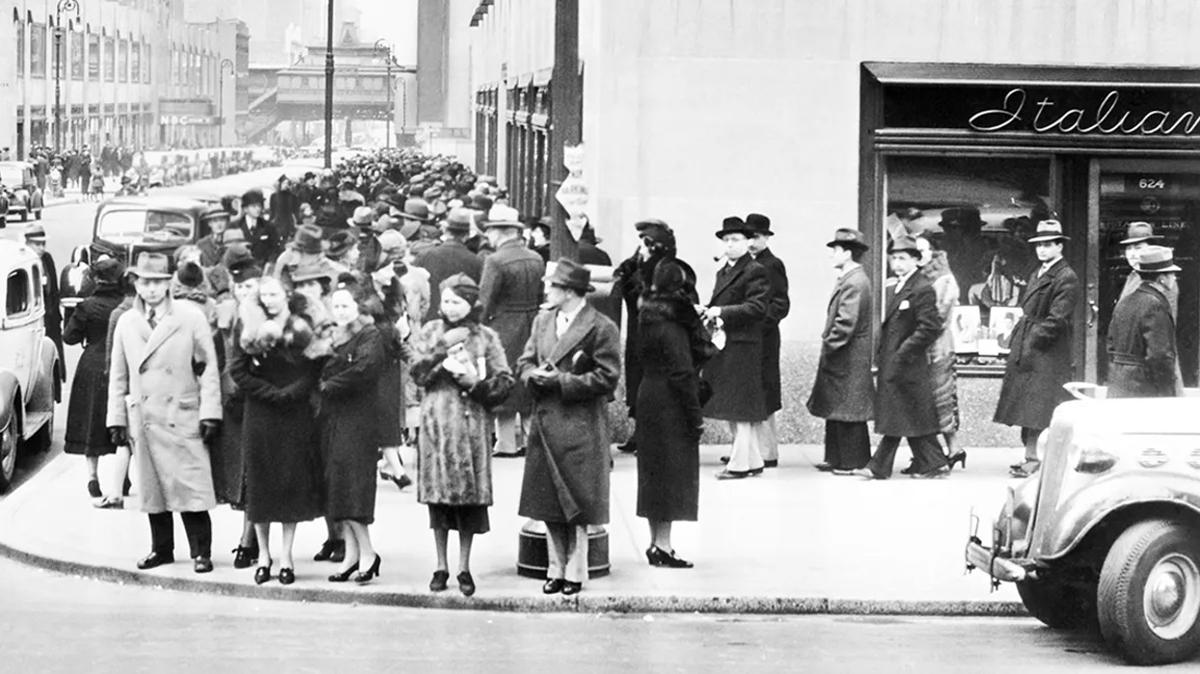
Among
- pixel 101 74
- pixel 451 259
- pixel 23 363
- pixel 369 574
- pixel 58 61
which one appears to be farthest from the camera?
pixel 101 74

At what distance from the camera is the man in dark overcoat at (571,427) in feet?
36.2

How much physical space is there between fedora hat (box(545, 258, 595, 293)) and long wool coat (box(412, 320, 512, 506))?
1.62 feet

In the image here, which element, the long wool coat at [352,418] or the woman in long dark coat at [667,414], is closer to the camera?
the long wool coat at [352,418]

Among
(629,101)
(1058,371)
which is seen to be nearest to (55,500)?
(629,101)

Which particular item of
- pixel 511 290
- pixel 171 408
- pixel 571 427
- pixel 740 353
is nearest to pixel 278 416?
pixel 171 408

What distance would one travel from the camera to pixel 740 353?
15.2 metres

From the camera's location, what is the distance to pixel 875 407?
15312mm

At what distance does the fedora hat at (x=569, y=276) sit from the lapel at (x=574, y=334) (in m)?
0.14

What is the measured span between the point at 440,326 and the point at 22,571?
309 centimetres

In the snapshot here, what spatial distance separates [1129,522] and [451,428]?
11.7 feet

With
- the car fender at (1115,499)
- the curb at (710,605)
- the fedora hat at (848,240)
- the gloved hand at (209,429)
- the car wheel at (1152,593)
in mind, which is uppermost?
the fedora hat at (848,240)

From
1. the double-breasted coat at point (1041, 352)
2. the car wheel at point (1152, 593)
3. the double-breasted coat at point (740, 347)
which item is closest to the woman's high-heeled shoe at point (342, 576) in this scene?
the car wheel at point (1152, 593)

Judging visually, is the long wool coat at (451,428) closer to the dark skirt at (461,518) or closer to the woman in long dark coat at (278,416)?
the dark skirt at (461,518)

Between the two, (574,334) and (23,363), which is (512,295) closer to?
(23,363)
